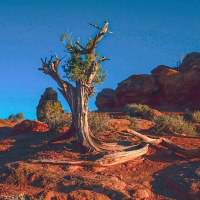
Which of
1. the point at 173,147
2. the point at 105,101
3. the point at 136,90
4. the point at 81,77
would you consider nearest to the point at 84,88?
the point at 81,77

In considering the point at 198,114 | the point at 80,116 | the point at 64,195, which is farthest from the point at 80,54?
the point at 198,114

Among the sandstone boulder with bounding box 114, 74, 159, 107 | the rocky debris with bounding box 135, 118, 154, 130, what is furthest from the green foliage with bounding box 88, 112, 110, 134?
the sandstone boulder with bounding box 114, 74, 159, 107

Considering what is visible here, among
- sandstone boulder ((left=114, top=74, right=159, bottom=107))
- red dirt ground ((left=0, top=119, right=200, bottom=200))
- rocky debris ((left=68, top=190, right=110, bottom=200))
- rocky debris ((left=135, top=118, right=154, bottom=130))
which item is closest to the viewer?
rocky debris ((left=68, top=190, right=110, bottom=200))

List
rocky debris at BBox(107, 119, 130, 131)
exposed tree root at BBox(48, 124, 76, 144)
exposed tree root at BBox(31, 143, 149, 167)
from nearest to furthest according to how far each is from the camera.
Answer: exposed tree root at BBox(31, 143, 149, 167), exposed tree root at BBox(48, 124, 76, 144), rocky debris at BBox(107, 119, 130, 131)

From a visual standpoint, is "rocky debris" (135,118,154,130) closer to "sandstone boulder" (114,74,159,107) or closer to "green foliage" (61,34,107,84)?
"green foliage" (61,34,107,84)

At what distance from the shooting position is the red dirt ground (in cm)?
802

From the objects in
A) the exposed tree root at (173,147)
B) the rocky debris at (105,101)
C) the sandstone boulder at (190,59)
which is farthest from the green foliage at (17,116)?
the exposed tree root at (173,147)

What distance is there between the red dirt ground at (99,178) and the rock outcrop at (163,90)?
24.3 m

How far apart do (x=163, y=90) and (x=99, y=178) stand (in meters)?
28.5

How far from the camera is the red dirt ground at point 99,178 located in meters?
8.02

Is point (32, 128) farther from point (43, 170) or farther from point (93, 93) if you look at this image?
point (43, 170)

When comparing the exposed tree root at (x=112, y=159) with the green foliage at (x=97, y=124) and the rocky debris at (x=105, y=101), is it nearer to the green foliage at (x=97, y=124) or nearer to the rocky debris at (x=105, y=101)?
the green foliage at (x=97, y=124)

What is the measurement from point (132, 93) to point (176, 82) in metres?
4.72

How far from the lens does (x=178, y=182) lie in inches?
352
